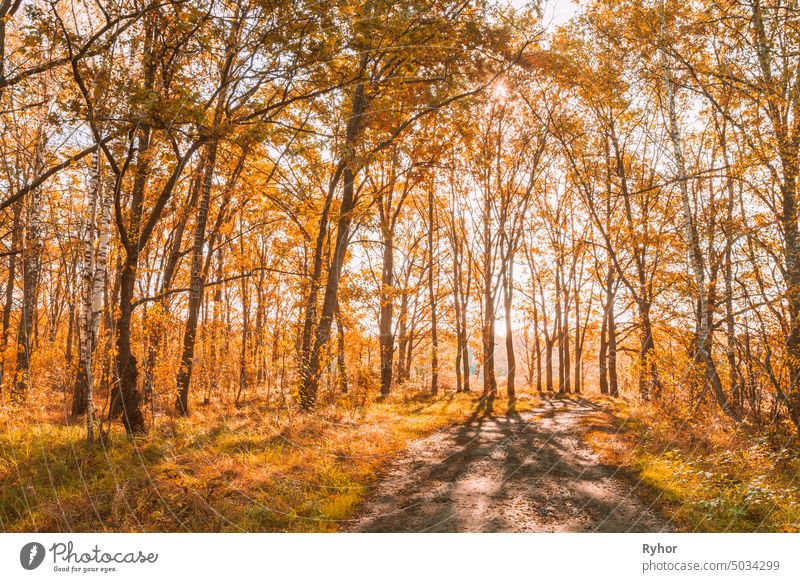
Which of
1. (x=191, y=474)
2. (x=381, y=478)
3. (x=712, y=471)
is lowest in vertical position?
(x=381, y=478)

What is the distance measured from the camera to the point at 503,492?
16.6 feet

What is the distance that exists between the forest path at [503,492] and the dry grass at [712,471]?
31 centimetres

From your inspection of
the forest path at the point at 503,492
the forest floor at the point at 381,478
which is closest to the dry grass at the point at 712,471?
the forest floor at the point at 381,478

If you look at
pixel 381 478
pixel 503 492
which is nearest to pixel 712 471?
pixel 503 492

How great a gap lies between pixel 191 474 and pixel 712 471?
247 inches

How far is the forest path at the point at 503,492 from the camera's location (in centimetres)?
419

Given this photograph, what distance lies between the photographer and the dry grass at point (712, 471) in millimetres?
4176

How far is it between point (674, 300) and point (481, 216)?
923cm

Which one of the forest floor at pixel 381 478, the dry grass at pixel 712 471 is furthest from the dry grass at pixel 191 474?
the dry grass at pixel 712 471

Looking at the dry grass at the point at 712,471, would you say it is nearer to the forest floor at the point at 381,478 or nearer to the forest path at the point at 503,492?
the forest floor at the point at 381,478

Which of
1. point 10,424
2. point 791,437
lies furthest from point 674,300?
point 10,424

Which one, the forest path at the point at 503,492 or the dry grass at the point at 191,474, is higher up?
the dry grass at the point at 191,474

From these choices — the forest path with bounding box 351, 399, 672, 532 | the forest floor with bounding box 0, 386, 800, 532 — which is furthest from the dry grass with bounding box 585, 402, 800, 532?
the forest path with bounding box 351, 399, 672, 532

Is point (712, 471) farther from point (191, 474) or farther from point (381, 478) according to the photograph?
A: point (191, 474)
